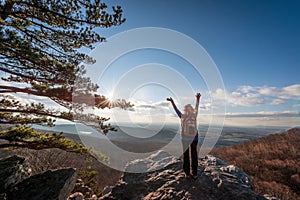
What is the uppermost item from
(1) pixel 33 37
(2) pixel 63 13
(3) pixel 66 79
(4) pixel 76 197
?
(2) pixel 63 13

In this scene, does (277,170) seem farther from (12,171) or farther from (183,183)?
(12,171)

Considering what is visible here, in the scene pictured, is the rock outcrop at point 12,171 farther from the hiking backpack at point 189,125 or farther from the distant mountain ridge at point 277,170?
the distant mountain ridge at point 277,170

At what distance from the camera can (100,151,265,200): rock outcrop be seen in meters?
5.57

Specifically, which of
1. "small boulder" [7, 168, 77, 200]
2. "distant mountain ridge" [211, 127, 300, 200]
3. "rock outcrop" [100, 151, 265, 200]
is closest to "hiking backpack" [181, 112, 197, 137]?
"rock outcrop" [100, 151, 265, 200]

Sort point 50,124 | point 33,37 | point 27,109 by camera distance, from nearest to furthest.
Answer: point 33,37
point 27,109
point 50,124

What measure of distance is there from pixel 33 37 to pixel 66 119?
3682 mm

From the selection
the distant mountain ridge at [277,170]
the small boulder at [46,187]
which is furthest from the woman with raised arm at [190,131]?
the distant mountain ridge at [277,170]

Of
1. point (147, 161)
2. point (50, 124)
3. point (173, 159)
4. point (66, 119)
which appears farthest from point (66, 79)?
point (173, 159)

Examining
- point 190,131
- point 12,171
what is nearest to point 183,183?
point 190,131

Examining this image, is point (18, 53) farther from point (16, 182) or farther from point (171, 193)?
point (171, 193)

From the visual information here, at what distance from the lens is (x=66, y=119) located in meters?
8.34

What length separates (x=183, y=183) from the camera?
6.25 metres

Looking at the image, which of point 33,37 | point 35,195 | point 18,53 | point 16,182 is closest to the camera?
point 35,195

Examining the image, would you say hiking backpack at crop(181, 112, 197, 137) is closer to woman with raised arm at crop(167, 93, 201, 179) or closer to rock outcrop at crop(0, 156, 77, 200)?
woman with raised arm at crop(167, 93, 201, 179)
